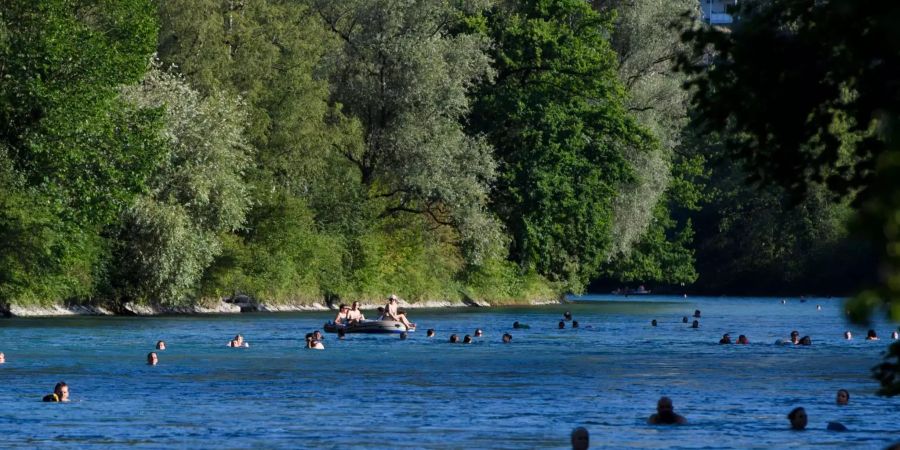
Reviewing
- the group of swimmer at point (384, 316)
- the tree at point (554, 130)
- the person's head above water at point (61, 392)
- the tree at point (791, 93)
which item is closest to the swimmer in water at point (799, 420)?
the tree at point (791, 93)

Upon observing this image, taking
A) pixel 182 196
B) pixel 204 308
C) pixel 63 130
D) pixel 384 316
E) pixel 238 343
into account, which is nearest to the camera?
pixel 238 343

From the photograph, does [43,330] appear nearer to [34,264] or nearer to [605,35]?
[34,264]

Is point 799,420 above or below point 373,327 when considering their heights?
below

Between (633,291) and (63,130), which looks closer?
(63,130)

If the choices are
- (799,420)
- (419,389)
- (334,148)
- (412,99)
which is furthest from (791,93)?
(334,148)

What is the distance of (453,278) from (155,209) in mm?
29592

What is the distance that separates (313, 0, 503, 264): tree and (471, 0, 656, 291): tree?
632 cm

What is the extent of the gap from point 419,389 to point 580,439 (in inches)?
485

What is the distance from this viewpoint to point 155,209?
62094mm

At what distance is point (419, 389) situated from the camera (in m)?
33.8

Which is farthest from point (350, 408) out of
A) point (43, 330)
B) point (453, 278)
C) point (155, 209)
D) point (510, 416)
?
point (453, 278)

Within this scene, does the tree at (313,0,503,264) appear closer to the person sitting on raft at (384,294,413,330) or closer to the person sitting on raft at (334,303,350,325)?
the person sitting on raft at (334,303,350,325)

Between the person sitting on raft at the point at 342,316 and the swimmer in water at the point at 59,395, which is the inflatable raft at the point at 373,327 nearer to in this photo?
the person sitting on raft at the point at 342,316

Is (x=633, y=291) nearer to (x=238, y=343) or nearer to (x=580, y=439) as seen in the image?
(x=238, y=343)
